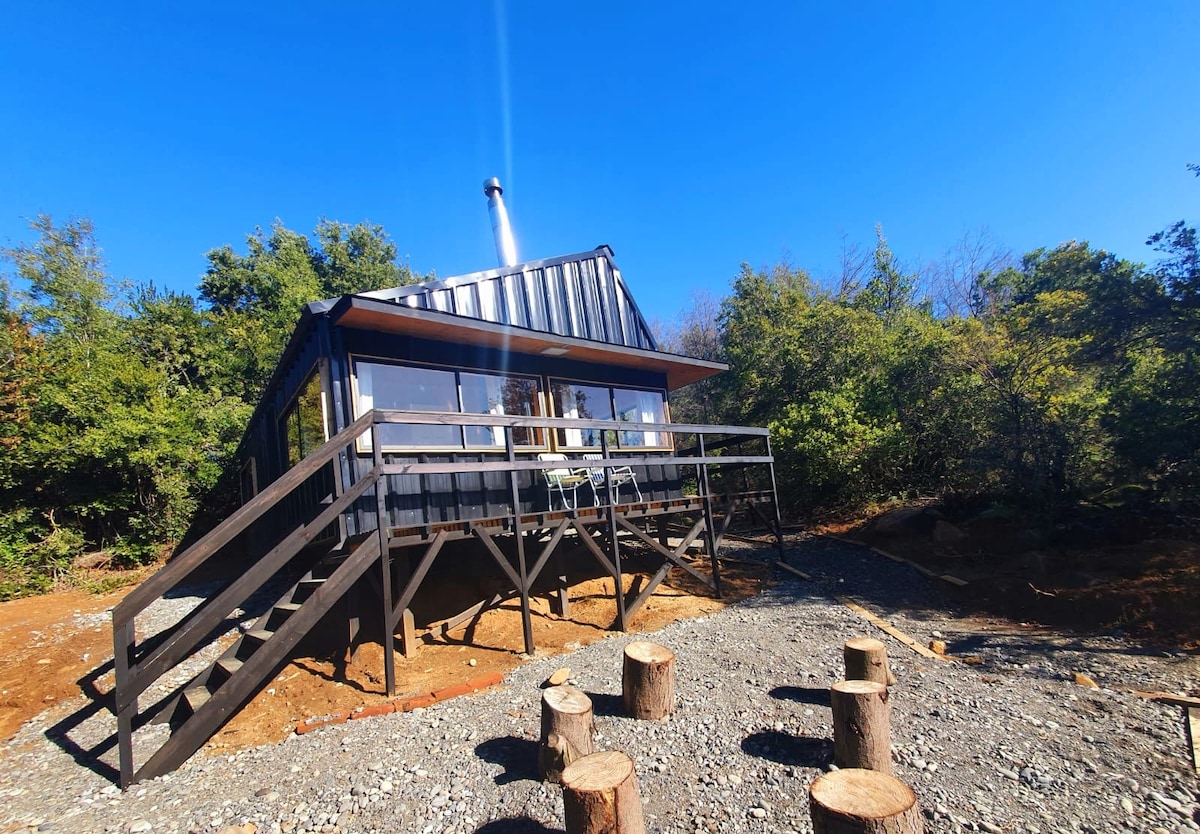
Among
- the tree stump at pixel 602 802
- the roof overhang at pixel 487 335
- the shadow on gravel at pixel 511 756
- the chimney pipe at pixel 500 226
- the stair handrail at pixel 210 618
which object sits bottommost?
the shadow on gravel at pixel 511 756

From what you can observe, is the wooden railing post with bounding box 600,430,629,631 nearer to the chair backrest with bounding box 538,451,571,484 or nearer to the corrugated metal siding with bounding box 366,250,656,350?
the chair backrest with bounding box 538,451,571,484

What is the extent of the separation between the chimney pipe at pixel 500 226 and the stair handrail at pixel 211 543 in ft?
25.2

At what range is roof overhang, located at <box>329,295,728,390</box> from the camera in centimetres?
600

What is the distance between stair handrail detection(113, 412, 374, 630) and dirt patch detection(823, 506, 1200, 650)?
8110 millimetres

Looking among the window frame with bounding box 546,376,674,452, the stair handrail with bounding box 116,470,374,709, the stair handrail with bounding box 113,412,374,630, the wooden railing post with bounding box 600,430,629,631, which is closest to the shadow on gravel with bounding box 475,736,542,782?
the stair handrail with bounding box 116,470,374,709

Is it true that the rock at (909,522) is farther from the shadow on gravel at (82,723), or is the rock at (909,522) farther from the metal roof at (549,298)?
the shadow on gravel at (82,723)

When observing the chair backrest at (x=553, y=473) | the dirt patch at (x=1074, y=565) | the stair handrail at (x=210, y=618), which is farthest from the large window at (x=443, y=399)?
the dirt patch at (x=1074, y=565)

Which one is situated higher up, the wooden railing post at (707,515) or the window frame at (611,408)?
the window frame at (611,408)

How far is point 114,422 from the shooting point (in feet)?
41.8

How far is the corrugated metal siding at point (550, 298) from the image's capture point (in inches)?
280

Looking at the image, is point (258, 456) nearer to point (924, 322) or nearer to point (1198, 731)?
point (1198, 731)

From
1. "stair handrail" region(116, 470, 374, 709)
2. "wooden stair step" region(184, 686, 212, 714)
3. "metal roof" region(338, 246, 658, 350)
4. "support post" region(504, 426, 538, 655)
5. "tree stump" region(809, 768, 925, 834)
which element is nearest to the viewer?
"tree stump" region(809, 768, 925, 834)

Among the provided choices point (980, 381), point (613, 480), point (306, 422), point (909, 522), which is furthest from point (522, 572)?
point (980, 381)

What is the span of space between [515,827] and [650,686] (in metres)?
1.45
